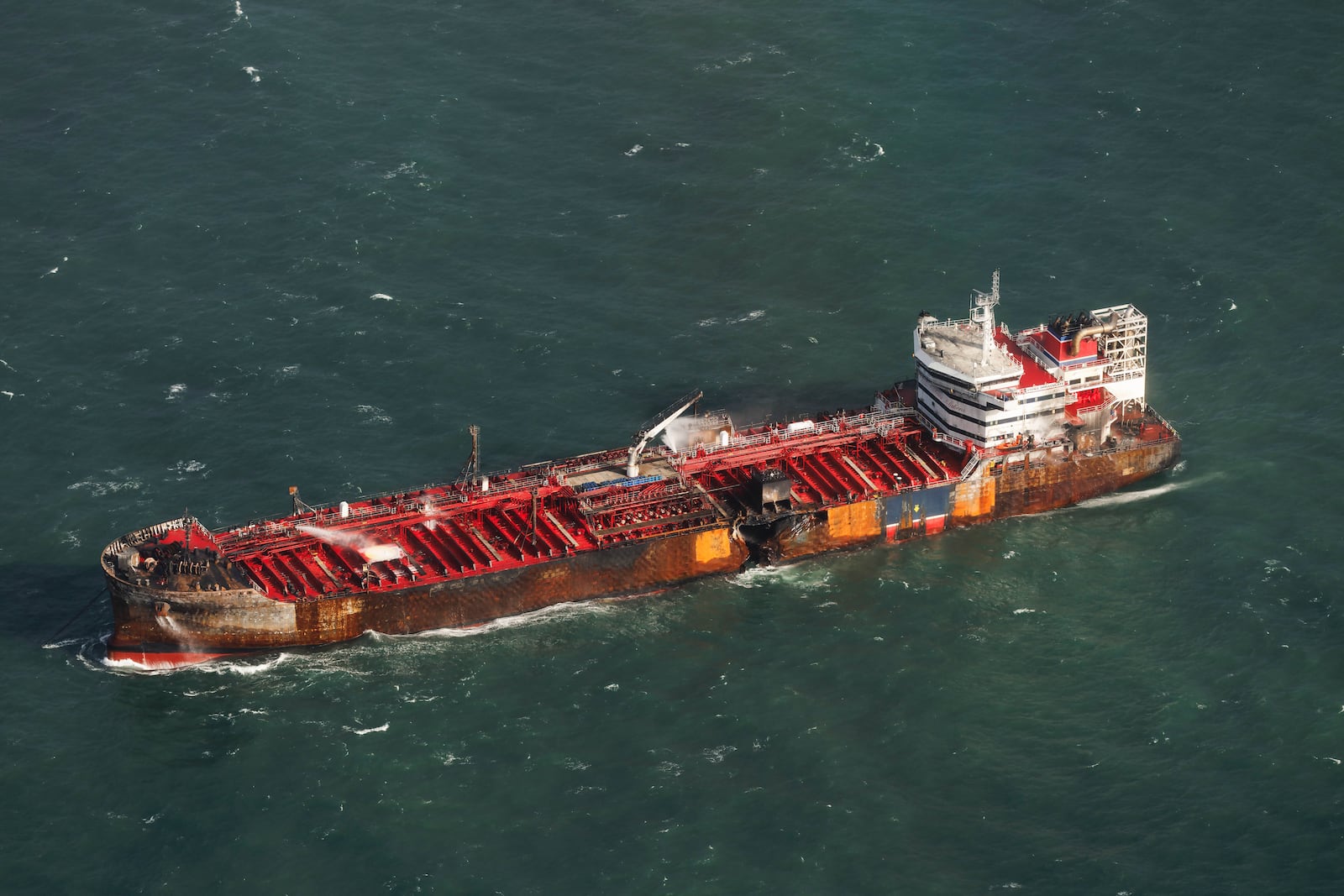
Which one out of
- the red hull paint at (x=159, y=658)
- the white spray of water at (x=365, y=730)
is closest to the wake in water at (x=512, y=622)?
the white spray of water at (x=365, y=730)

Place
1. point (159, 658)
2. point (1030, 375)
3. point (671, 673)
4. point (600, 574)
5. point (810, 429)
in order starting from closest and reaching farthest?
point (671, 673) → point (159, 658) → point (600, 574) → point (1030, 375) → point (810, 429)

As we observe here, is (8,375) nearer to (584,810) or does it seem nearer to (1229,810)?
(584,810)

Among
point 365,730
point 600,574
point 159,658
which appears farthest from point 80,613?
point 600,574

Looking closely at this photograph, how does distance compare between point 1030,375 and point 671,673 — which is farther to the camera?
point 1030,375

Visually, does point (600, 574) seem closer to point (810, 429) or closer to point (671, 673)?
point (671, 673)

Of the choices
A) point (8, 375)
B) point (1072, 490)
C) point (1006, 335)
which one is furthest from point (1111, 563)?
point (8, 375)
